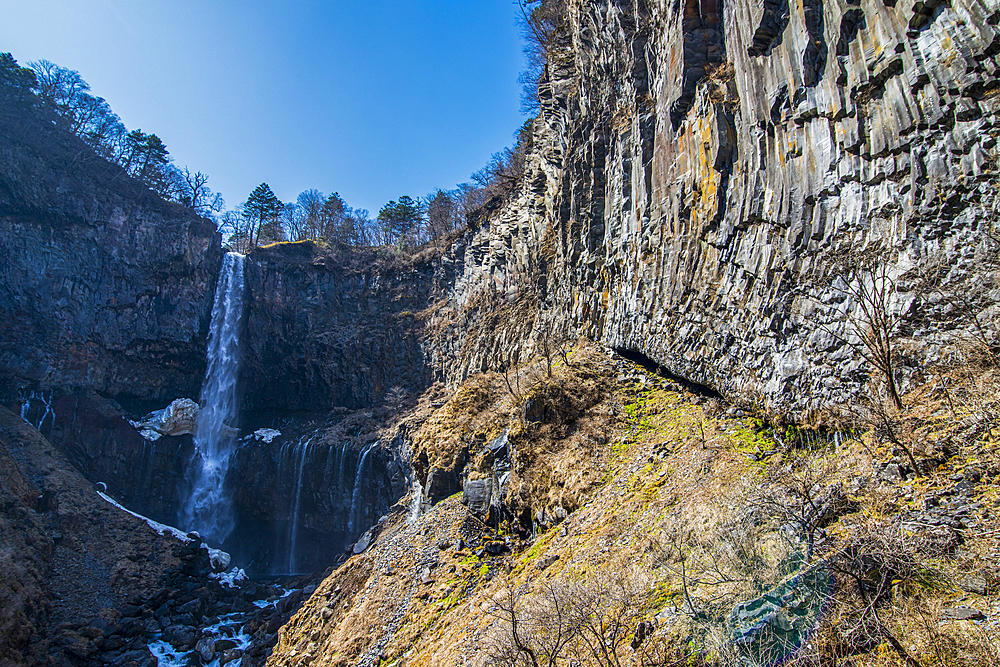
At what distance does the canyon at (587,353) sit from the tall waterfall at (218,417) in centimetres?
27

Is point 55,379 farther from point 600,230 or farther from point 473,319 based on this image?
point 600,230

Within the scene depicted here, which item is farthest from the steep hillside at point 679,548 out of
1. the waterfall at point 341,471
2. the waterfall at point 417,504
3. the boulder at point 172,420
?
the boulder at point 172,420

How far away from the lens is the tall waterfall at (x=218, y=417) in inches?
1121

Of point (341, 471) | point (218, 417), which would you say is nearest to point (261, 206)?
point (218, 417)

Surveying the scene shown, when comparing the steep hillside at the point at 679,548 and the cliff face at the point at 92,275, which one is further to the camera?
the cliff face at the point at 92,275

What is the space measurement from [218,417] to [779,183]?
109ft

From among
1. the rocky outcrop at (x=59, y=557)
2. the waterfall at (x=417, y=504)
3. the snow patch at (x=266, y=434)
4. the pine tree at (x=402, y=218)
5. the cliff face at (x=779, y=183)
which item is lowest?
the rocky outcrop at (x=59, y=557)

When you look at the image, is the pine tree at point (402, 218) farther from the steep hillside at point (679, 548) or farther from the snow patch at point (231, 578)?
the steep hillside at point (679, 548)

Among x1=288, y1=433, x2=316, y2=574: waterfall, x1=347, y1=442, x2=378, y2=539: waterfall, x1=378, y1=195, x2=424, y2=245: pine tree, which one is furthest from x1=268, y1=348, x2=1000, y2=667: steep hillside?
x1=378, y1=195, x2=424, y2=245: pine tree

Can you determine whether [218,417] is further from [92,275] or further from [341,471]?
[92,275]

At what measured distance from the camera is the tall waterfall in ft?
93.4

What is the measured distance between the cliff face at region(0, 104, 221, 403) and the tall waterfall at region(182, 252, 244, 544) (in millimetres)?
842

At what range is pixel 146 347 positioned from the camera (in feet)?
102

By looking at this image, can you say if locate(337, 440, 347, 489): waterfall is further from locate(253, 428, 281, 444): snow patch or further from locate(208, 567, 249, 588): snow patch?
locate(253, 428, 281, 444): snow patch
